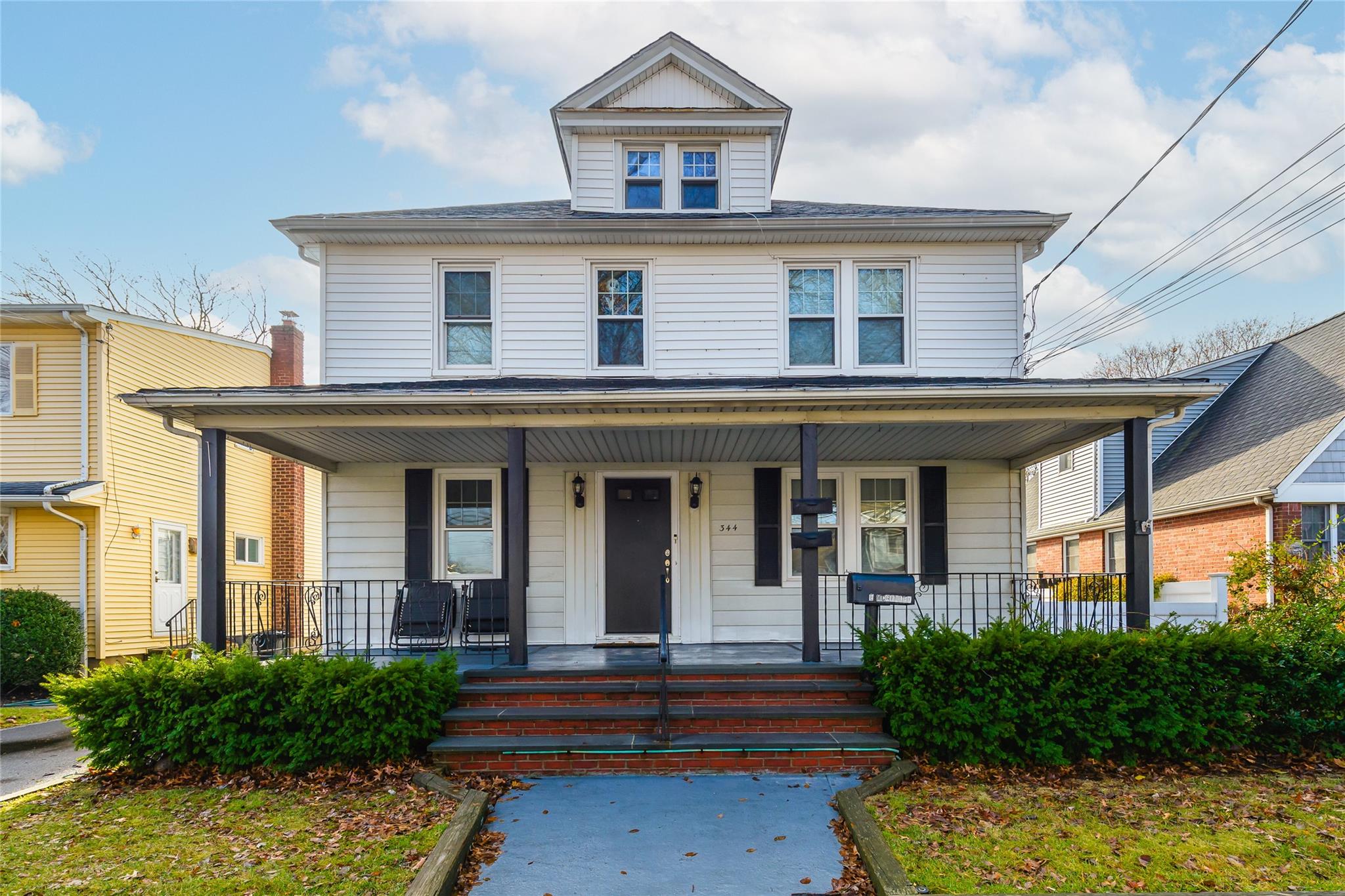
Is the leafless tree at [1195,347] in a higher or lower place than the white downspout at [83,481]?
higher

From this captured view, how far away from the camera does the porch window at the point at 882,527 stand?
1025 cm

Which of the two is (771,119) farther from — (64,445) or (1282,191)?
(64,445)

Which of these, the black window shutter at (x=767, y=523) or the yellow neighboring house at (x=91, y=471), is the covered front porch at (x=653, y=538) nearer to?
the black window shutter at (x=767, y=523)

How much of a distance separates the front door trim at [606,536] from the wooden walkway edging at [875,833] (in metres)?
4.05

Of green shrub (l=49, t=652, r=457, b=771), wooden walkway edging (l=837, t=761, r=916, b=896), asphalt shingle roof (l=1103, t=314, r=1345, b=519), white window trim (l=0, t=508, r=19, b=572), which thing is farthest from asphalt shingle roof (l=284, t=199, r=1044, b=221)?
white window trim (l=0, t=508, r=19, b=572)

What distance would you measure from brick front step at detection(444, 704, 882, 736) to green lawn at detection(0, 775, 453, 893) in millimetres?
805

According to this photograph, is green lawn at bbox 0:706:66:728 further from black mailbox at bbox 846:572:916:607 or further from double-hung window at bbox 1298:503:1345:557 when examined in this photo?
double-hung window at bbox 1298:503:1345:557

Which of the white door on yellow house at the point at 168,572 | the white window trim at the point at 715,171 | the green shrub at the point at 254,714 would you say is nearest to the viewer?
the green shrub at the point at 254,714

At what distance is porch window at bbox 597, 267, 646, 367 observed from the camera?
1016cm

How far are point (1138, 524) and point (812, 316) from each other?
167 inches

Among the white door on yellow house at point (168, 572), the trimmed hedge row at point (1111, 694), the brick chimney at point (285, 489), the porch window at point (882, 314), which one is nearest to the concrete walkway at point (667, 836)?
the trimmed hedge row at point (1111, 694)

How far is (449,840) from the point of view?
4926 millimetres

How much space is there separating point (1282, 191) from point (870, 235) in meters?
6.78

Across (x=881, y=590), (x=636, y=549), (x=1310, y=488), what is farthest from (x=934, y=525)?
(x=1310, y=488)
